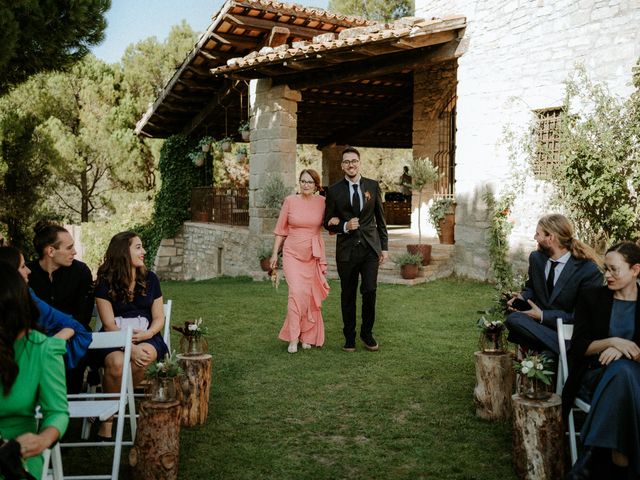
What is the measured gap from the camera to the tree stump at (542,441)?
339cm

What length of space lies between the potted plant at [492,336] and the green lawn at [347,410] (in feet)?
1.54

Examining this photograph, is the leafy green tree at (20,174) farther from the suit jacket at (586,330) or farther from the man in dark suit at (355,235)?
the suit jacket at (586,330)

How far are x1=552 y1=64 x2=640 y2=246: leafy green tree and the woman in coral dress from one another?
3811mm

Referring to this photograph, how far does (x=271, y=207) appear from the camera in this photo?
12609 millimetres

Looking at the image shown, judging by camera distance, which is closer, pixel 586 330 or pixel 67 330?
pixel 67 330

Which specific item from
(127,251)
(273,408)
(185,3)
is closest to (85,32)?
(127,251)

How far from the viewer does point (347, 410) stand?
4586mm

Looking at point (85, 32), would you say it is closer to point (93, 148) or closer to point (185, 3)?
point (93, 148)

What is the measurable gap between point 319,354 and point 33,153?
1422 cm

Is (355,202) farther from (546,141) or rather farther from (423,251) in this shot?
(423,251)

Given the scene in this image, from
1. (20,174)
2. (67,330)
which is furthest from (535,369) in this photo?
(20,174)

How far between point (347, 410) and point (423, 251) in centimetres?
636

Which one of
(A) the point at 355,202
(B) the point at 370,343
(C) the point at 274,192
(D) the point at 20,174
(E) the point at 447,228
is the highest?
(D) the point at 20,174

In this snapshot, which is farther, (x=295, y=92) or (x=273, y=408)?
(x=295, y=92)
